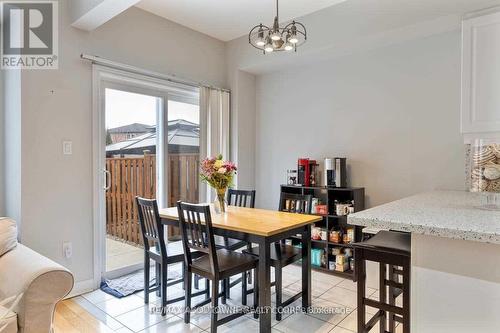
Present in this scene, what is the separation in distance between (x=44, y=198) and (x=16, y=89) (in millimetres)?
962

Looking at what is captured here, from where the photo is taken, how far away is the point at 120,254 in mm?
3451

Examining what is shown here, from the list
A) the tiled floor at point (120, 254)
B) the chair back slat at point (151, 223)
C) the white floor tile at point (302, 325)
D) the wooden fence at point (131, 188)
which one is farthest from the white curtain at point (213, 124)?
the white floor tile at point (302, 325)

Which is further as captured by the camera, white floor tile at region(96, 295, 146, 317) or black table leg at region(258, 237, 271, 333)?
white floor tile at region(96, 295, 146, 317)

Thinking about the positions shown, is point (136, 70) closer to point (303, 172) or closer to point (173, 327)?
point (303, 172)

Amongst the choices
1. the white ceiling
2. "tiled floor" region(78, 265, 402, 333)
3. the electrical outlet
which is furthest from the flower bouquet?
the white ceiling

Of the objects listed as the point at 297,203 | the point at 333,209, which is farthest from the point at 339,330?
the point at 333,209

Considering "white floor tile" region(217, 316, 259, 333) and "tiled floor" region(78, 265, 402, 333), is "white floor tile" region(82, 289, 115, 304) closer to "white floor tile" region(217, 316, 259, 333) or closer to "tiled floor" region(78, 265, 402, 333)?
"tiled floor" region(78, 265, 402, 333)

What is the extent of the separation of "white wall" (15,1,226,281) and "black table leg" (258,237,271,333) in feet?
5.99

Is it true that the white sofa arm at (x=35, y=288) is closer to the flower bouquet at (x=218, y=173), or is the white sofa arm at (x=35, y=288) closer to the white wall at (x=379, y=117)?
the flower bouquet at (x=218, y=173)

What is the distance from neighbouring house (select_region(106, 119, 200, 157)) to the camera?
3.37 meters

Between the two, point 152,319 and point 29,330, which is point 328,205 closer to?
point 152,319

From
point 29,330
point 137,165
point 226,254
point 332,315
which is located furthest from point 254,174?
point 29,330

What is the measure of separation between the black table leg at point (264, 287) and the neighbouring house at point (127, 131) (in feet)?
6.74

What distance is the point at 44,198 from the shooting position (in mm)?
2723
